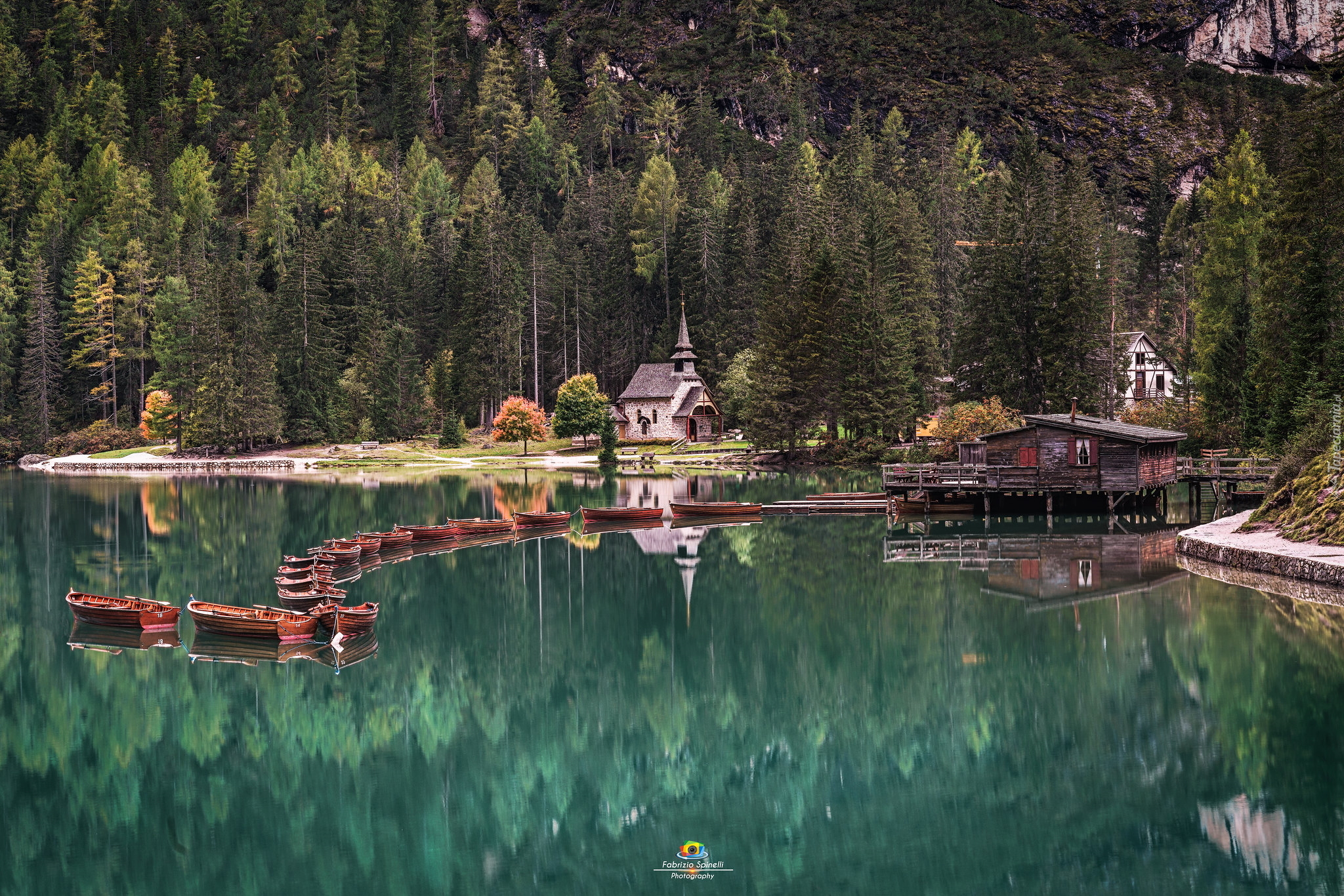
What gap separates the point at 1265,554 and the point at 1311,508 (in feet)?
14.7

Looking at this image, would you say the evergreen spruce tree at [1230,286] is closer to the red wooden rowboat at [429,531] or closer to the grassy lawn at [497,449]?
the red wooden rowboat at [429,531]

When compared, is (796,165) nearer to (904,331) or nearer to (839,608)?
(904,331)

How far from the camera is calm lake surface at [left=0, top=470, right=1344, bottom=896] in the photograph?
18.4m

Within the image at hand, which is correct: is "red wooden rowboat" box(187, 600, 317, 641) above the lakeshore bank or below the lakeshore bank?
below

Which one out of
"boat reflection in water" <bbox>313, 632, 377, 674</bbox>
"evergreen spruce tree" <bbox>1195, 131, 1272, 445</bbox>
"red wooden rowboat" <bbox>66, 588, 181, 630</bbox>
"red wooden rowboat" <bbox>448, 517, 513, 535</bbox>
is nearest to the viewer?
"boat reflection in water" <bbox>313, 632, 377, 674</bbox>

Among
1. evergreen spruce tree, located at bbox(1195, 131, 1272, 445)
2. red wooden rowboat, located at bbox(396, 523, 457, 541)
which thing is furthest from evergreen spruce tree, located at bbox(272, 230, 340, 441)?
evergreen spruce tree, located at bbox(1195, 131, 1272, 445)

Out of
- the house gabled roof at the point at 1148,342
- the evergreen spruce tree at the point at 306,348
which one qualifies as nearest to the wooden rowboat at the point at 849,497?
the house gabled roof at the point at 1148,342

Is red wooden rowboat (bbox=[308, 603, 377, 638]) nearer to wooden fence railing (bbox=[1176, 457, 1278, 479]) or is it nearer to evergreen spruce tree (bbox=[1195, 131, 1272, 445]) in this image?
wooden fence railing (bbox=[1176, 457, 1278, 479])

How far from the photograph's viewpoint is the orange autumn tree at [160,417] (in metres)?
113

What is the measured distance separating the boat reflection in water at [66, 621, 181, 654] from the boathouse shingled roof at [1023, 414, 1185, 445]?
36767 millimetres

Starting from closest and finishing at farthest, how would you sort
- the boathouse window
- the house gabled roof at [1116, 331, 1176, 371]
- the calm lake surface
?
the calm lake surface
the boathouse window
the house gabled roof at [1116, 331, 1176, 371]

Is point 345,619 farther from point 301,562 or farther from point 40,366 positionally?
point 40,366

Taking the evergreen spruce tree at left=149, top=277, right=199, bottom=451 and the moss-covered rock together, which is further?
the evergreen spruce tree at left=149, top=277, right=199, bottom=451

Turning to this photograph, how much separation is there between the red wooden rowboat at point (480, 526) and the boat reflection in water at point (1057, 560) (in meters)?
16.2
